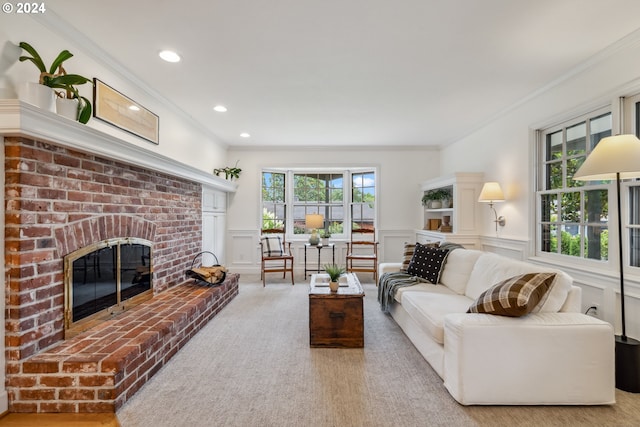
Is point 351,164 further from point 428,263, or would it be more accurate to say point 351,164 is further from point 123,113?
point 123,113

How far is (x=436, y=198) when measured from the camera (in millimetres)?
5344

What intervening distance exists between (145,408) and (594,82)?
13.4 feet

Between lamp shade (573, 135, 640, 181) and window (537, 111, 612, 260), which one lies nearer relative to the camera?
lamp shade (573, 135, 640, 181)

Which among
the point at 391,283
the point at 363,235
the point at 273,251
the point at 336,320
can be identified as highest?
the point at 363,235

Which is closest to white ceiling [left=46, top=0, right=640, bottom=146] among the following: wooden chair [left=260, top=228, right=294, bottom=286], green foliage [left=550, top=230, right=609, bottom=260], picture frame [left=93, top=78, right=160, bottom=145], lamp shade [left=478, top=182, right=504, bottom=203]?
picture frame [left=93, top=78, right=160, bottom=145]

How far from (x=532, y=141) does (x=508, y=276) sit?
1.78m

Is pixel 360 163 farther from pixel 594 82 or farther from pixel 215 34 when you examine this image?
pixel 215 34

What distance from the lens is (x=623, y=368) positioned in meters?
2.13

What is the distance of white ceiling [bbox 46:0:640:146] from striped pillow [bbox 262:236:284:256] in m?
2.24

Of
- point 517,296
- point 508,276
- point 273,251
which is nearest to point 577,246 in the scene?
point 508,276

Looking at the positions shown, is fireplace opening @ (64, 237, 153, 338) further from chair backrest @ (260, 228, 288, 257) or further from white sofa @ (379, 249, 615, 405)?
white sofa @ (379, 249, 615, 405)

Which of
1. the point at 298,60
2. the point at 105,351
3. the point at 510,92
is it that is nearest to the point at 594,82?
the point at 510,92

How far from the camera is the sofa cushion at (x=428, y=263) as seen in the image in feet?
11.6

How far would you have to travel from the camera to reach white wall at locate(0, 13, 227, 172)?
1.86 meters
